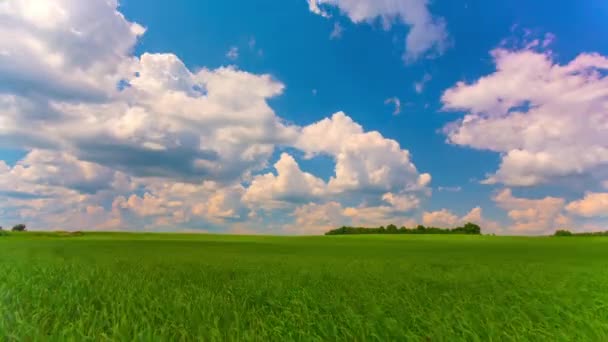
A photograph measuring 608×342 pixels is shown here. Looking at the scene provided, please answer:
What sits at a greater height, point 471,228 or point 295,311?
point 471,228

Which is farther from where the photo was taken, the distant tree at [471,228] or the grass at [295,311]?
the distant tree at [471,228]

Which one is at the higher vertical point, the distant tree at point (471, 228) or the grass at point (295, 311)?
the distant tree at point (471, 228)

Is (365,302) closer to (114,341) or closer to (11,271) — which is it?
(114,341)

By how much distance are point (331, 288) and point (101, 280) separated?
564cm

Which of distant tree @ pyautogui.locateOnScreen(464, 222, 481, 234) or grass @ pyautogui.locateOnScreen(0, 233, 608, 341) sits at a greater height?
distant tree @ pyautogui.locateOnScreen(464, 222, 481, 234)

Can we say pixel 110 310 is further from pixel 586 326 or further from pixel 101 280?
pixel 586 326

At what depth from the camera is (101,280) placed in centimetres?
938

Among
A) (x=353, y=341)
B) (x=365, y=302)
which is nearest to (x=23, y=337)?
(x=353, y=341)

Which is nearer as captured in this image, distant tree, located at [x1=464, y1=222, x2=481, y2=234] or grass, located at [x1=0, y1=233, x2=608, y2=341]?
grass, located at [x1=0, y1=233, x2=608, y2=341]

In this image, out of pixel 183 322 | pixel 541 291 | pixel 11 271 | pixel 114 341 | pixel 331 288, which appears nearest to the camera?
pixel 114 341

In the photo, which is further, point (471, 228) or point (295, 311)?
point (471, 228)

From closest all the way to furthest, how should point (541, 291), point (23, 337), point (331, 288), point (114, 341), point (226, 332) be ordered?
point (114, 341)
point (23, 337)
point (226, 332)
point (541, 291)
point (331, 288)

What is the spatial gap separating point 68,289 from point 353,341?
6462mm

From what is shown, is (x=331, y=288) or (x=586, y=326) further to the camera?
(x=331, y=288)
